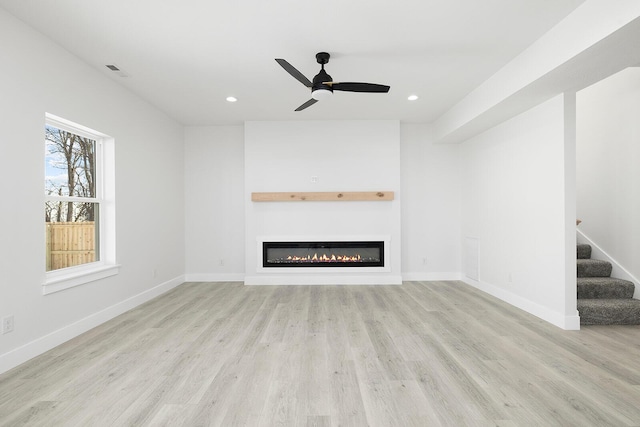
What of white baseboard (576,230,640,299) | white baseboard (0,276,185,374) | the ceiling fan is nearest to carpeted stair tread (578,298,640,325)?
white baseboard (576,230,640,299)

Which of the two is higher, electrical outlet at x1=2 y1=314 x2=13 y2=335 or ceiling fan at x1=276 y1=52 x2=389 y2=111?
ceiling fan at x1=276 y1=52 x2=389 y2=111

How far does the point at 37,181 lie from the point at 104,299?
4.70 feet

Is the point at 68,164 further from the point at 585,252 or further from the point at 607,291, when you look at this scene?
the point at 585,252

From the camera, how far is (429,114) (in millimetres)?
4895

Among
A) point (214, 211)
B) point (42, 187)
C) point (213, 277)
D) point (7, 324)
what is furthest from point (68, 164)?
point (213, 277)

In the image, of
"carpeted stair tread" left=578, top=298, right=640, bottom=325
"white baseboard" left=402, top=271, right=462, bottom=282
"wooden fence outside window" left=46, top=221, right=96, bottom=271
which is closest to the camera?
"wooden fence outside window" left=46, top=221, right=96, bottom=271

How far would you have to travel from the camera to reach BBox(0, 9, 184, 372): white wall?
239 cm

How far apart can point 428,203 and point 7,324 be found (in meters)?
5.30

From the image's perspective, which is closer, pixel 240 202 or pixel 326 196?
pixel 326 196

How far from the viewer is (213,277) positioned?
214 inches

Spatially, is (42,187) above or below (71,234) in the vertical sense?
above

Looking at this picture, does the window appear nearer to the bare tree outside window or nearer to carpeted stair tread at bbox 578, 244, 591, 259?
the bare tree outside window

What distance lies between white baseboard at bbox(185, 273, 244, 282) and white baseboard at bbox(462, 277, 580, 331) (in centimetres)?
387

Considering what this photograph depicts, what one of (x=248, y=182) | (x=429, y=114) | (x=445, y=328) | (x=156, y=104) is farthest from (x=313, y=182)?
(x=445, y=328)
